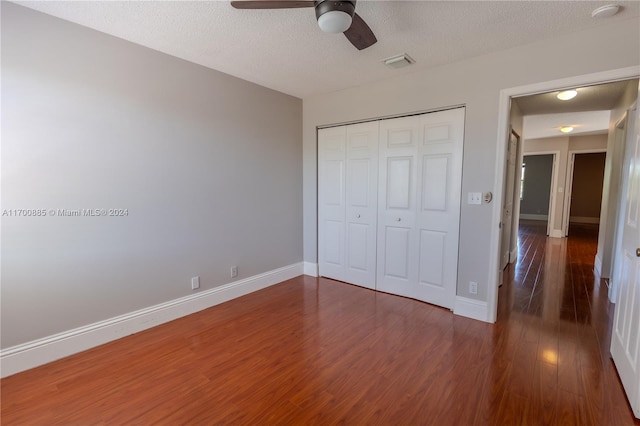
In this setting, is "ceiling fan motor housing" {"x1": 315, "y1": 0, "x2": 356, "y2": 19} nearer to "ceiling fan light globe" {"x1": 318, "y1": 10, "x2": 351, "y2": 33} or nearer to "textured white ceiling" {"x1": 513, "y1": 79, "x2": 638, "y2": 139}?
"ceiling fan light globe" {"x1": 318, "y1": 10, "x2": 351, "y2": 33}

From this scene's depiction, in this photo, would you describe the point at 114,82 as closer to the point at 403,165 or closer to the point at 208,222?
the point at 208,222

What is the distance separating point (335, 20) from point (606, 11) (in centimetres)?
186

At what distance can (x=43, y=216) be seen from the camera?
2092mm

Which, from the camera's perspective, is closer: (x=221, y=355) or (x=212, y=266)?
(x=221, y=355)

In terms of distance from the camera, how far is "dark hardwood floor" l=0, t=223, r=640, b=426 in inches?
65.8

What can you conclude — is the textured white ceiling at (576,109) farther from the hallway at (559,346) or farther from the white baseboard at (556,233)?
the white baseboard at (556,233)

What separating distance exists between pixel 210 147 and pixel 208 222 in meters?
0.78

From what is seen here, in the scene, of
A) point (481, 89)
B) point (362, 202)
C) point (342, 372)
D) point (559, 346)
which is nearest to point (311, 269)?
point (362, 202)

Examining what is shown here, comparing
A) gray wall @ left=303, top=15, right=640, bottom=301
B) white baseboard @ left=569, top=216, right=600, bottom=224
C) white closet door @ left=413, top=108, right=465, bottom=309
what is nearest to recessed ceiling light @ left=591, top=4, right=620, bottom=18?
gray wall @ left=303, top=15, right=640, bottom=301

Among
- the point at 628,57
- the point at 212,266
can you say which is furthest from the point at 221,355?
the point at 628,57

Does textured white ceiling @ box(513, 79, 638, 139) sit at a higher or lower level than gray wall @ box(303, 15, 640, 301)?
higher

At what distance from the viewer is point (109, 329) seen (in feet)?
7.92

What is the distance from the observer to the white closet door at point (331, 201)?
12.6 feet

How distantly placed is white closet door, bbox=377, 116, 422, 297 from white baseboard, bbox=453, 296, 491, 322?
51 centimetres
